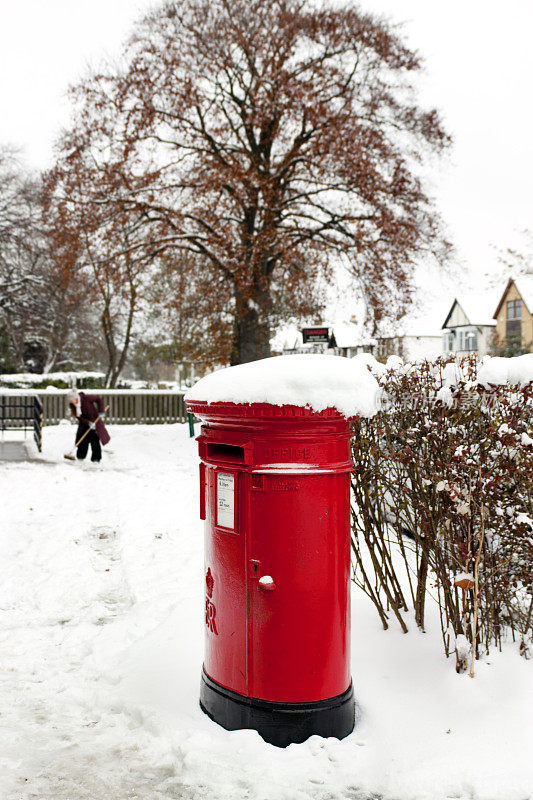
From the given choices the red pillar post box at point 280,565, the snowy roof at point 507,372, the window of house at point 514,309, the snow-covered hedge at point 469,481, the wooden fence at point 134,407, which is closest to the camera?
the red pillar post box at point 280,565

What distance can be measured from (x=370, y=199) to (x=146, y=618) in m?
11.9

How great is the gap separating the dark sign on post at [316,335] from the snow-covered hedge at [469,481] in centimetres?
815

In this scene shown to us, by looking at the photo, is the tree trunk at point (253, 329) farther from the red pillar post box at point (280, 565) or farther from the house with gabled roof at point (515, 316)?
the house with gabled roof at point (515, 316)

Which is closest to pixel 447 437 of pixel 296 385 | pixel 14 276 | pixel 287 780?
pixel 296 385

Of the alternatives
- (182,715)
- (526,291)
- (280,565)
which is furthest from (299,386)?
(526,291)

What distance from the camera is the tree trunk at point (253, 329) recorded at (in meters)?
15.4

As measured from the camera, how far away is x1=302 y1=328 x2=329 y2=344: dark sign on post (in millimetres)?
12070

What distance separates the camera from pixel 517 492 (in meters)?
3.46

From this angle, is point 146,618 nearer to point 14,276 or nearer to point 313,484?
point 313,484

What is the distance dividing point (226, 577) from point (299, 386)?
1004 mm

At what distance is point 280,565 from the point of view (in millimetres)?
3016

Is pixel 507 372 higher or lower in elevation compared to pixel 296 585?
higher

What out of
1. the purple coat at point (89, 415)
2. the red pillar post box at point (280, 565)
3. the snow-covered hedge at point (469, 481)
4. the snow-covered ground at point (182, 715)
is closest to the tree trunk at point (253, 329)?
the purple coat at point (89, 415)

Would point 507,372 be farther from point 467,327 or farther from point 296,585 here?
point 467,327
